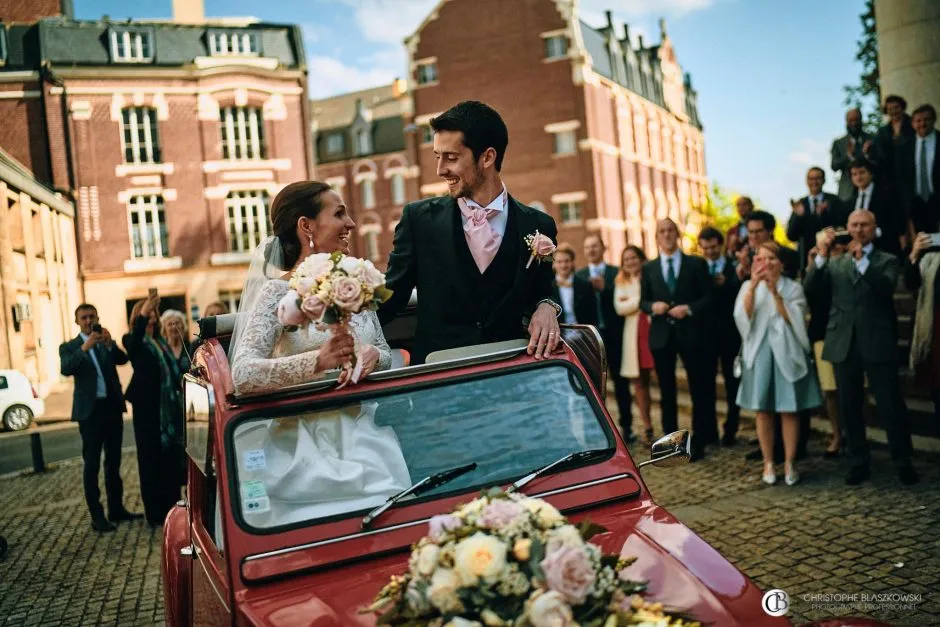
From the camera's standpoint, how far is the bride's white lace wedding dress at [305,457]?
296 cm

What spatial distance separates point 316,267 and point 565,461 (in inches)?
44.9

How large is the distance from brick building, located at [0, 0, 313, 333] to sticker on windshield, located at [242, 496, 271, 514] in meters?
32.5

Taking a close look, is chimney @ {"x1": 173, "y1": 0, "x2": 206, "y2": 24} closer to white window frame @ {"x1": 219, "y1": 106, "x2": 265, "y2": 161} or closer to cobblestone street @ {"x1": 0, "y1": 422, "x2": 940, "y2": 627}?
white window frame @ {"x1": 219, "y1": 106, "x2": 265, "y2": 161}

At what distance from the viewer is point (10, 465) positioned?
1426 cm

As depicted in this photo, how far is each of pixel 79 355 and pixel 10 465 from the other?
6505 millimetres

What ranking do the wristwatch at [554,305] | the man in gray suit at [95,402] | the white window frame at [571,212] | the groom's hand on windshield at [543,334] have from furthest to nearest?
1. the white window frame at [571,212]
2. the man in gray suit at [95,402]
3. the wristwatch at [554,305]
4. the groom's hand on windshield at [543,334]

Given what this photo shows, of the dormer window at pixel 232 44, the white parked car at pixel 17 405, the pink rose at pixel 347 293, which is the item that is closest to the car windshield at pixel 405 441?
the pink rose at pixel 347 293

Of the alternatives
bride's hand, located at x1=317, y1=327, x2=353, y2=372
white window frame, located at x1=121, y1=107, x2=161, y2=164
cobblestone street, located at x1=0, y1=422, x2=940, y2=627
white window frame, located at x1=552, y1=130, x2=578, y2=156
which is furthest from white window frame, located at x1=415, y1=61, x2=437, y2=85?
bride's hand, located at x1=317, y1=327, x2=353, y2=372

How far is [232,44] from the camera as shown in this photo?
119ft

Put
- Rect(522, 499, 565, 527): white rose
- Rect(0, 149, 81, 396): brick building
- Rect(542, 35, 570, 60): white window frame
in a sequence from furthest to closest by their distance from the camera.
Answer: Rect(542, 35, 570, 60): white window frame
Rect(0, 149, 81, 396): brick building
Rect(522, 499, 565, 527): white rose

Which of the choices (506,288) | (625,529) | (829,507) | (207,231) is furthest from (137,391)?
(207,231)

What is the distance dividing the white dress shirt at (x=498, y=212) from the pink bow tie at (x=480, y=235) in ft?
0.04

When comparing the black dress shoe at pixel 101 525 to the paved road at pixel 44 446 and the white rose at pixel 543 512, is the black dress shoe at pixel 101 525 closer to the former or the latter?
the paved road at pixel 44 446

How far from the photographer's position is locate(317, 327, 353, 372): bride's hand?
10.3ft
